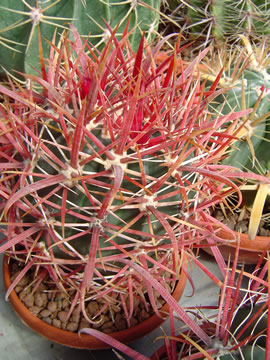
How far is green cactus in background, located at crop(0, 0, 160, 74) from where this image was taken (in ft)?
1.86

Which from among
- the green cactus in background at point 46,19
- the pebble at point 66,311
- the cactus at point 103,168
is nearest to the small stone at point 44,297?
the pebble at point 66,311

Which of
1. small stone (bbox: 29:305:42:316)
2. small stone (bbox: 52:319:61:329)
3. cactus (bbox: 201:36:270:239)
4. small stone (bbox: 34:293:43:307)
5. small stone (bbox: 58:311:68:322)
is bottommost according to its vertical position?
small stone (bbox: 52:319:61:329)

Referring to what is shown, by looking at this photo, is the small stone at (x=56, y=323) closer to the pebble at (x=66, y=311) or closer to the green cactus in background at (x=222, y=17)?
the pebble at (x=66, y=311)

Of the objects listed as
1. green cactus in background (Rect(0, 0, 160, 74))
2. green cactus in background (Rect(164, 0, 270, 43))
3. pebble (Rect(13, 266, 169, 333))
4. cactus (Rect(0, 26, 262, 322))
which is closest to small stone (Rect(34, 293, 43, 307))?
pebble (Rect(13, 266, 169, 333))

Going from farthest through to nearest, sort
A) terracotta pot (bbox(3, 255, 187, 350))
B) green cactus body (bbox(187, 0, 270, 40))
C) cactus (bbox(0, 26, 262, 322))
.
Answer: green cactus body (bbox(187, 0, 270, 40)) → terracotta pot (bbox(3, 255, 187, 350)) → cactus (bbox(0, 26, 262, 322))

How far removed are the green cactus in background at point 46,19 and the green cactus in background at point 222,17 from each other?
221 millimetres

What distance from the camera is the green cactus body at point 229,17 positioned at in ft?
2.63

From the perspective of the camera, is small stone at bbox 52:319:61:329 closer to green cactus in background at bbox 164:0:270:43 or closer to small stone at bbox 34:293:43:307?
small stone at bbox 34:293:43:307

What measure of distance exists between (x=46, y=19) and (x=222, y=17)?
1.47 ft

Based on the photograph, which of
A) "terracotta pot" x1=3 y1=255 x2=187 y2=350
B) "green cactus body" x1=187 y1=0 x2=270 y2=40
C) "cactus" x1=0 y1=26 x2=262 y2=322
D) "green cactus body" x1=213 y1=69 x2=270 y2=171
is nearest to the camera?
"cactus" x1=0 y1=26 x2=262 y2=322

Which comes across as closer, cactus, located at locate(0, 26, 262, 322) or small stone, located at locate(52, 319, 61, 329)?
cactus, located at locate(0, 26, 262, 322)

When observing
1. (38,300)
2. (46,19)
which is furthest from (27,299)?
(46,19)

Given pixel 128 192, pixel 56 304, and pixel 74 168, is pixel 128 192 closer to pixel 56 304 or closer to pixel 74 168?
pixel 74 168

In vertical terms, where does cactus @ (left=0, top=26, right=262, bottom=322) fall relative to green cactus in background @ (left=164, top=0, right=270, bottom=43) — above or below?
below
